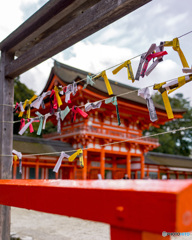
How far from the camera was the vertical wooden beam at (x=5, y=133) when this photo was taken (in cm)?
297

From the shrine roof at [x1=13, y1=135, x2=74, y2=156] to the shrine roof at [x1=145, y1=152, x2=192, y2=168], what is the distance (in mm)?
5727

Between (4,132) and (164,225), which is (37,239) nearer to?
(4,132)

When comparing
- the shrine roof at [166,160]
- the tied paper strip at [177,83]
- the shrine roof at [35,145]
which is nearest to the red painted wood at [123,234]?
the tied paper strip at [177,83]

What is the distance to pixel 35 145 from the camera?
11453 millimetres

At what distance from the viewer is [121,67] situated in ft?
7.53

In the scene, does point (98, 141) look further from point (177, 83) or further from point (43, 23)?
point (177, 83)

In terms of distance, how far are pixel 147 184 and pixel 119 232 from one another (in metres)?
0.14

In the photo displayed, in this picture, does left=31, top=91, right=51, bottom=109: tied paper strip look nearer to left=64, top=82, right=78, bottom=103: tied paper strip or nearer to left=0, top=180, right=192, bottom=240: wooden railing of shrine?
left=64, top=82, right=78, bottom=103: tied paper strip

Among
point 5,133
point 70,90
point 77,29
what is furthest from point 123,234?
point 5,133

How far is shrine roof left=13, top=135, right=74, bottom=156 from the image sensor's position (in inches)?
419

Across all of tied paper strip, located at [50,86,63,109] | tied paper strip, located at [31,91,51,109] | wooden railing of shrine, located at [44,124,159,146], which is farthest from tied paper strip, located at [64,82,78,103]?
wooden railing of shrine, located at [44,124,159,146]

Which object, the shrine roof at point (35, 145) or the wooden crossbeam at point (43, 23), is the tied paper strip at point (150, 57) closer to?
the wooden crossbeam at point (43, 23)

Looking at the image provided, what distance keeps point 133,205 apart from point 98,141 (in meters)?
12.1

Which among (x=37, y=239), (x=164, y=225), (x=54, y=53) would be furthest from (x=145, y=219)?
(x=37, y=239)
